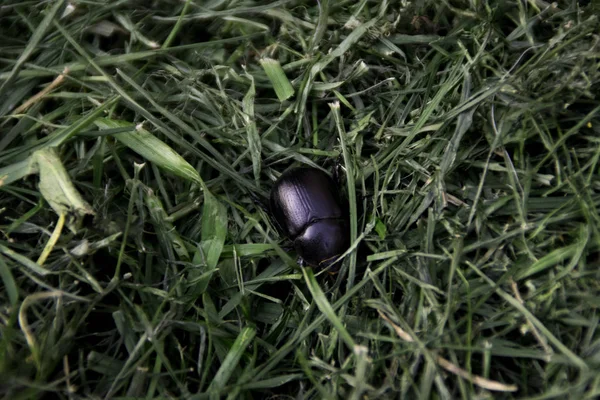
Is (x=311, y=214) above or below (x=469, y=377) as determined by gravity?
above

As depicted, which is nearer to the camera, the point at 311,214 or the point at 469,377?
the point at 469,377

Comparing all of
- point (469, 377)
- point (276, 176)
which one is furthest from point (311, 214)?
point (469, 377)

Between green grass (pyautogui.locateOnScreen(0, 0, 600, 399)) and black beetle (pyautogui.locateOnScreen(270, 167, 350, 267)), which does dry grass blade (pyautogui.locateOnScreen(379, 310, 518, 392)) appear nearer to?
green grass (pyautogui.locateOnScreen(0, 0, 600, 399))

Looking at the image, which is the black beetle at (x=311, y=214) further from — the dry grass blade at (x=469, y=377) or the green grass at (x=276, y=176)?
the dry grass blade at (x=469, y=377)

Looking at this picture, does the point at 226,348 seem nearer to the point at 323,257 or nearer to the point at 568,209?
the point at 323,257

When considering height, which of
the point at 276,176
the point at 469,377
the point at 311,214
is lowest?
the point at 469,377

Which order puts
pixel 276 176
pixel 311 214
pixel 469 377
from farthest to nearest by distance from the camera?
1. pixel 276 176
2. pixel 311 214
3. pixel 469 377

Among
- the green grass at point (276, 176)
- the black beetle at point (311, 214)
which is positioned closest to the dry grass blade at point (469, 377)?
the green grass at point (276, 176)

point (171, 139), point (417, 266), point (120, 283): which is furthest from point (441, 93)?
point (120, 283)

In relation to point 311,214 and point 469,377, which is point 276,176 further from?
point 469,377
